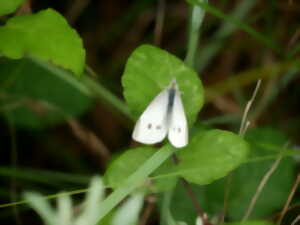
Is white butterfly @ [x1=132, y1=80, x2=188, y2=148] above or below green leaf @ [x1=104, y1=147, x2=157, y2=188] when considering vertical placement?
above

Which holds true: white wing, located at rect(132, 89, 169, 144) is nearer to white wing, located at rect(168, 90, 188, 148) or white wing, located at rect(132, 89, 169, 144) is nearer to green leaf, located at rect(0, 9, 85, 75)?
white wing, located at rect(168, 90, 188, 148)

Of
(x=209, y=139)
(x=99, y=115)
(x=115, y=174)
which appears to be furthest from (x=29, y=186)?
(x=209, y=139)

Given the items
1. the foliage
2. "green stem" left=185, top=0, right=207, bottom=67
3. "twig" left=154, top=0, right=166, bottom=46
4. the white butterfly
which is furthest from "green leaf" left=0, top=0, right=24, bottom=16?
"twig" left=154, top=0, right=166, bottom=46

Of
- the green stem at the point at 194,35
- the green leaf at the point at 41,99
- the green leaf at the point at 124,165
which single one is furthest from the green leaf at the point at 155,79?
the green leaf at the point at 41,99

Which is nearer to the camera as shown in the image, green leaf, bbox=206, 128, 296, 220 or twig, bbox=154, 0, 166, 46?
green leaf, bbox=206, 128, 296, 220

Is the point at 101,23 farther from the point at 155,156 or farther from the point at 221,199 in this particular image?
the point at 155,156

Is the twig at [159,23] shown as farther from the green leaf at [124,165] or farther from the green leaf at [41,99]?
the green leaf at [124,165]

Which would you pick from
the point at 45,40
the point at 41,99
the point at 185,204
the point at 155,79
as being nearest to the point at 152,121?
the point at 155,79
